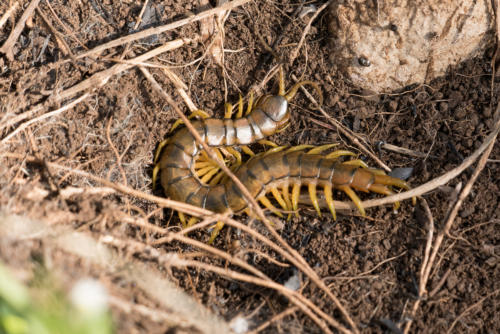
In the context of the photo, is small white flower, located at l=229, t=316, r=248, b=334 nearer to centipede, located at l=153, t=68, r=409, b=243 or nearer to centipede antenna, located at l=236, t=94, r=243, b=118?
centipede, located at l=153, t=68, r=409, b=243

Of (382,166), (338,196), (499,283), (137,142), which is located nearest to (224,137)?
(137,142)

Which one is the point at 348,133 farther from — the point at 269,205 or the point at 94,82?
the point at 94,82

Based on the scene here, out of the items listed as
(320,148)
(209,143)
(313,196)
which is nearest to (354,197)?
(313,196)

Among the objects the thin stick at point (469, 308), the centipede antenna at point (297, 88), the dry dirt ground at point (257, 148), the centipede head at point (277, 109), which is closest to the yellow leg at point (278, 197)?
the dry dirt ground at point (257, 148)

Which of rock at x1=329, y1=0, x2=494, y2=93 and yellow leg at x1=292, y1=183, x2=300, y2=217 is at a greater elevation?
rock at x1=329, y1=0, x2=494, y2=93

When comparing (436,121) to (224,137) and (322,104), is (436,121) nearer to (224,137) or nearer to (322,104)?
(322,104)

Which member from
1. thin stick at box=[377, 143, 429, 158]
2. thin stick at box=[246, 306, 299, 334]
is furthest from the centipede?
thin stick at box=[246, 306, 299, 334]
